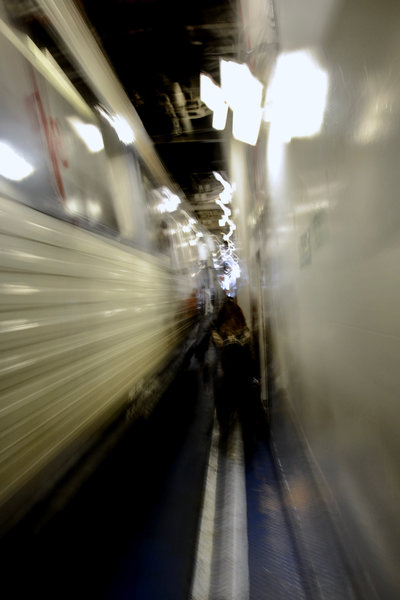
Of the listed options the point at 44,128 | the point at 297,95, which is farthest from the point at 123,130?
the point at 297,95

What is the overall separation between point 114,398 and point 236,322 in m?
1.95

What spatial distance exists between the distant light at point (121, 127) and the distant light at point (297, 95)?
1.51m

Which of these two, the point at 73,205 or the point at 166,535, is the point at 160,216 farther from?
the point at 166,535

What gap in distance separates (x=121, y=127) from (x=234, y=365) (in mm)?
2839

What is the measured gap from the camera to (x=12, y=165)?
130 centimetres

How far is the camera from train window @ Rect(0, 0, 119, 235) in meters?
1.38

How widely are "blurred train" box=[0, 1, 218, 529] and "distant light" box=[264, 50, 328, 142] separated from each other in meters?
1.50

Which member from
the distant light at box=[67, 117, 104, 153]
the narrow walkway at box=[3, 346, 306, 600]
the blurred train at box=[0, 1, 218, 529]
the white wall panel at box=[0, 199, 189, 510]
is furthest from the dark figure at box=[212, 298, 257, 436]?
the distant light at box=[67, 117, 104, 153]

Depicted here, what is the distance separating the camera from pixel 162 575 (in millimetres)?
1575

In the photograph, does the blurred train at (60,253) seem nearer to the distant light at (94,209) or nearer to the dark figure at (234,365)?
the distant light at (94,209)

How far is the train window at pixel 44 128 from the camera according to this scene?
1377 millimetres

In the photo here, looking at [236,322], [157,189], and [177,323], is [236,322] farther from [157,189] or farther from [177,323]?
[157,189]

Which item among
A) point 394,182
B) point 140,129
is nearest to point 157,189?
point 140,129

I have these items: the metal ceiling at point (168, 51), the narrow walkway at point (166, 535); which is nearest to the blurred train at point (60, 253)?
the narrow walkway at point (166, 535)
